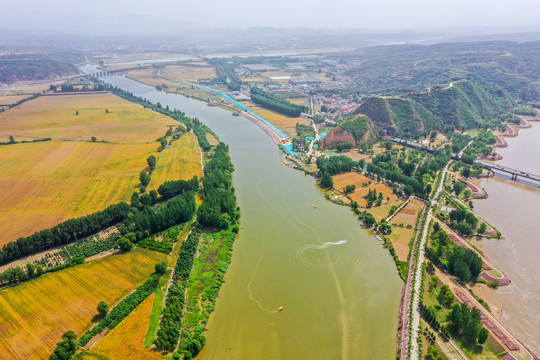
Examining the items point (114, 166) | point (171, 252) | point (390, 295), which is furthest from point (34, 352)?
point (114, 166)

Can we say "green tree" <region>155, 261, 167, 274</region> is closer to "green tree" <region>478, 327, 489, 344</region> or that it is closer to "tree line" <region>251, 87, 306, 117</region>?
"green tree" <region>478, 327, 489, 344</region>

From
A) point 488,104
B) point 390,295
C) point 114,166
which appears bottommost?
point 390,295

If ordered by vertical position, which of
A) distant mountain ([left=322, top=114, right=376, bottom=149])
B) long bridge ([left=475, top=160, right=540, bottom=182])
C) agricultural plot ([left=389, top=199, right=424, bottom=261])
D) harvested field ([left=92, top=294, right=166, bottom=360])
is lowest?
harvested field ([left=92, top=294, right=166, bottom=360])

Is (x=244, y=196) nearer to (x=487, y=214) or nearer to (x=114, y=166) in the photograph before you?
(x=114, y=166)

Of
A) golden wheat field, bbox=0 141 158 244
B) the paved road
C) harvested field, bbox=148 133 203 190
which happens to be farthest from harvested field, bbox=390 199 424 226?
golden wheat field, bbox=0 141 158 244

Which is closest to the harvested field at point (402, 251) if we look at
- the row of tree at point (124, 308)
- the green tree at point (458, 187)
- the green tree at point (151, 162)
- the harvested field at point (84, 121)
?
the green tree at point (458, 187)

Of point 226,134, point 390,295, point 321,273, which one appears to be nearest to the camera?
point 390,295
